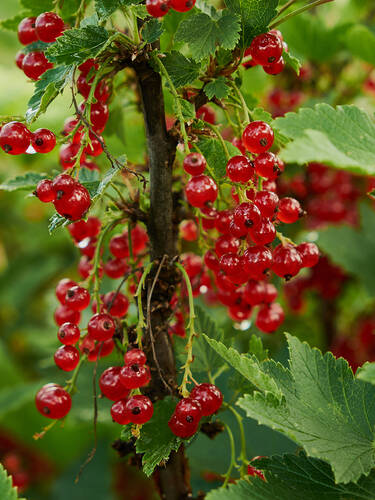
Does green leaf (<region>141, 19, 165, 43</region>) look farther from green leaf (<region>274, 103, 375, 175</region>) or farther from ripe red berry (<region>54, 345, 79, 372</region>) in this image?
ripe red berry (<region>54, 345, 79, 372</region>)

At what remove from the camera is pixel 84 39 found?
1.91ft

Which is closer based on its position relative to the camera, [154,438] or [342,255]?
[154,438]

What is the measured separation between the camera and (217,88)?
642mm

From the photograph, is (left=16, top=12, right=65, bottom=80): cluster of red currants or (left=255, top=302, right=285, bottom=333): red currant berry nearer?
(left=16, top=12, right=65, bottom=80): cluster of red currants

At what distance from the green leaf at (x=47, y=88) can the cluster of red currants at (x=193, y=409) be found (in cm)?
38

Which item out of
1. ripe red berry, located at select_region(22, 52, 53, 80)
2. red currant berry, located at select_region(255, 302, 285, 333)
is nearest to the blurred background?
red currant berry, located at select_region(255, 302, 285, 333)

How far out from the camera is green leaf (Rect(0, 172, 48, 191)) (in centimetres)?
80

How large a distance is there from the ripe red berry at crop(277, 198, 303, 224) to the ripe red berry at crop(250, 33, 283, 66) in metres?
0.19

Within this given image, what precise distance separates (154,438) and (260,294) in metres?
0.28

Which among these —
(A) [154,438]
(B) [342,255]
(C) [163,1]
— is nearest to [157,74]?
(C) [163,1]

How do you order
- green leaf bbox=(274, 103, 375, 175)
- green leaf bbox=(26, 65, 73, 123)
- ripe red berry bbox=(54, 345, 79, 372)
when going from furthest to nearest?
1. ripe red berry bbox=(54, 345, 79, 372)
2. green leaf bbox=(26, 65, 73, 123)
3. green leaf bbox=(274, 103, 375, 175)

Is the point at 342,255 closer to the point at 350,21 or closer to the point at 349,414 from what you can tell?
the point at 350,21

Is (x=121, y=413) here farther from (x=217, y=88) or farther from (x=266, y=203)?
(x=217, y=88)

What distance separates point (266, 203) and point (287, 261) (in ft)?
0.32
